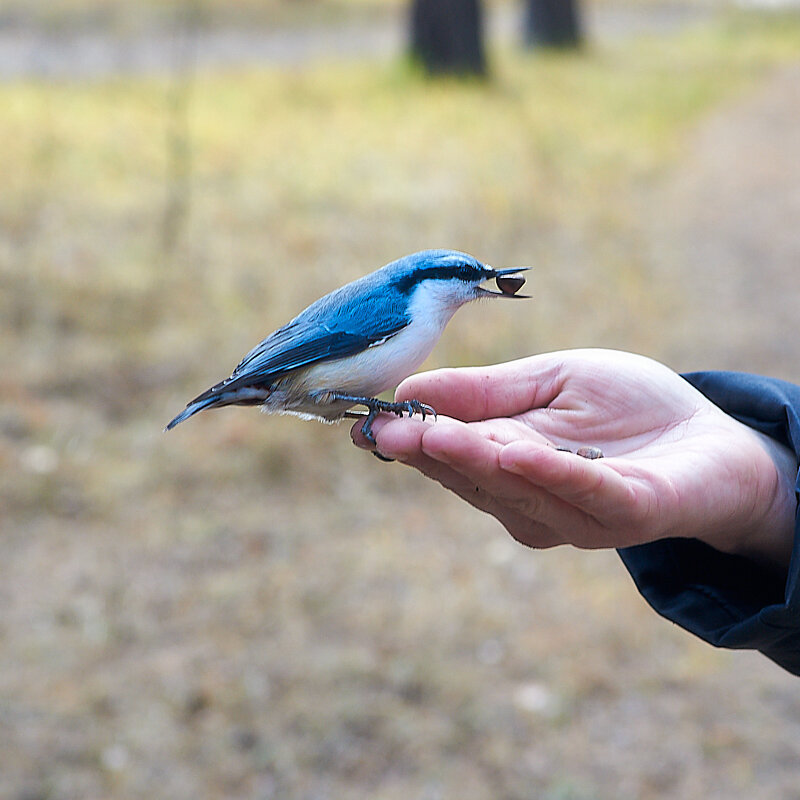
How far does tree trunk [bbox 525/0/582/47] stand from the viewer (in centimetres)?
2050

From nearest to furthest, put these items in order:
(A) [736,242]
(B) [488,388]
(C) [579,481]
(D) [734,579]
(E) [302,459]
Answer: (C) [579,481] → (D) [734,579] → (B) [488,388] → (E) [302,459] → (A) [736,242]

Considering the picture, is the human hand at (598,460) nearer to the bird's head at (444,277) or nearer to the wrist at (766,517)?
the wrist at (766,517)

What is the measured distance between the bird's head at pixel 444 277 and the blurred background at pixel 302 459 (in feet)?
6.08

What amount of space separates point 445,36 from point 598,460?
503 inches

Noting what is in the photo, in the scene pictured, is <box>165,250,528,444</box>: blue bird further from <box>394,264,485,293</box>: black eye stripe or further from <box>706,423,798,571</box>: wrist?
<box>706,423,798,571</box>: wrist

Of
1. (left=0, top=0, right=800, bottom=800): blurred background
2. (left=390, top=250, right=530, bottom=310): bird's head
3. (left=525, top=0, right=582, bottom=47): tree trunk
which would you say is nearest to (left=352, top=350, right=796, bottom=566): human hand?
(left=390, top=250, right=530, bottom=310): bird's head

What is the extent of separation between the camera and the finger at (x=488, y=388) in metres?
2.32

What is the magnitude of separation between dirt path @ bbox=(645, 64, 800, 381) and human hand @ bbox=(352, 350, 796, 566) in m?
4.31

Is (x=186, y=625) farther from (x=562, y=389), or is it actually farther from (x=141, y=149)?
(x=141, y=149)

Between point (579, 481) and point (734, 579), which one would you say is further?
point (734, 579)

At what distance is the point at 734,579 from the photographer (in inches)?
88.1

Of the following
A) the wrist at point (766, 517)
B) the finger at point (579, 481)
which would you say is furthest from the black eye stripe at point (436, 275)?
the wrist at point (766, 517)

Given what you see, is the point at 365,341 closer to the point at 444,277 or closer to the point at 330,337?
the point at 330,337

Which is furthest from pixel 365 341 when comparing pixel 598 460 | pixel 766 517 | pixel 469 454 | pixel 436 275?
pixel 766 517
